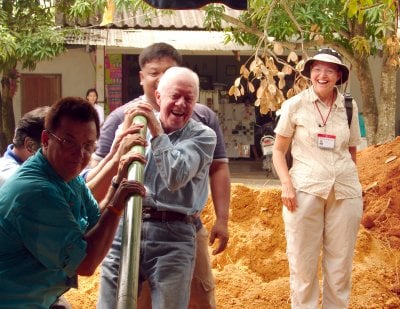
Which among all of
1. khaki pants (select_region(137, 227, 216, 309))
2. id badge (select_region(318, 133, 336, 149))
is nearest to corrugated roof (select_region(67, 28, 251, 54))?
id badge (select_region(318, 133, 336, 149))

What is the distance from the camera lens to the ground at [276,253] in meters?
6.48

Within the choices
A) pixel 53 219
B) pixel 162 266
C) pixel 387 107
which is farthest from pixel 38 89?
pixel 53 219

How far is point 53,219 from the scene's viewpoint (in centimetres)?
262

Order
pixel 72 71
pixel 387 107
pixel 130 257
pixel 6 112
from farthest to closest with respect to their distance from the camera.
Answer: pixel 72 71
pixel 6 112
pixel 387 107
pixel 130 257

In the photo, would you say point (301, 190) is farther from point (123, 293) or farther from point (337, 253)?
point (123, 293)

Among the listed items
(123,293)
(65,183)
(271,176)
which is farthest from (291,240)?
(271,176)

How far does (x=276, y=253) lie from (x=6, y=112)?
9.36 metres

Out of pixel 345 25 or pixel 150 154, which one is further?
pixel 345 25

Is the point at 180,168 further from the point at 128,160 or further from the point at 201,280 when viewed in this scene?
the point at 201,280

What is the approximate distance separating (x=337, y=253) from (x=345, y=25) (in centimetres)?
634

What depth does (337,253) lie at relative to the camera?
5.37 metres

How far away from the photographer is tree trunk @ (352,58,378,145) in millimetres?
11289

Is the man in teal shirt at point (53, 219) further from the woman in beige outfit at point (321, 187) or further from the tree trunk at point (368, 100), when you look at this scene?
the tree trunk at point (368, 100)

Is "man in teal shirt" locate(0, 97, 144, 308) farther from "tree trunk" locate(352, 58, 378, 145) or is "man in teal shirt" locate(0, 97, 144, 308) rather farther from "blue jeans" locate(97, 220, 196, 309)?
"tree trunk" locate(352, 58, 378, 145)
